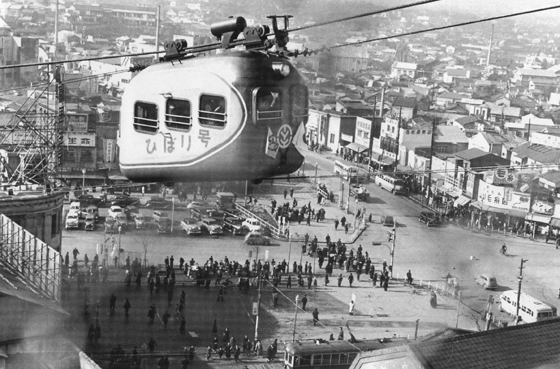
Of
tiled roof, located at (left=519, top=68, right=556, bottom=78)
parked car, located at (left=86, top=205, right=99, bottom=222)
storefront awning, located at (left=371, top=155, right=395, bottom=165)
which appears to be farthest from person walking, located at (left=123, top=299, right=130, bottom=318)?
tiled roof, located at (left=519, top=68, right=556, bottom=78)

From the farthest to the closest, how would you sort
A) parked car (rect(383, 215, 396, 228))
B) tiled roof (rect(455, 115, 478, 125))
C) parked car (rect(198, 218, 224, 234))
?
tiled roof (rect(455, 115, 478, 125))
parked car (rect(383, 215, 396, 228))
parked car (rect(198, 218, 224, 234))

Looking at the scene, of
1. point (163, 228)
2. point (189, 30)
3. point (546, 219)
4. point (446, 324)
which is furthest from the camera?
point (189, 30)

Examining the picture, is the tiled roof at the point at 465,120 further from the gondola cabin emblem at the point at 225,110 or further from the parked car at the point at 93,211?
the gondola cabin emblem at the point at 225,110

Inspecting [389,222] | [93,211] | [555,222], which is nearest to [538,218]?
[555,222]

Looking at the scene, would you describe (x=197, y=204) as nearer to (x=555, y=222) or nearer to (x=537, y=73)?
(x=555, y=222)

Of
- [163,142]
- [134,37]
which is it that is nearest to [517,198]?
[163,142]

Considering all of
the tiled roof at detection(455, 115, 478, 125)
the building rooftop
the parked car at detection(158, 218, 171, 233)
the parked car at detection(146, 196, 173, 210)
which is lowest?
the parked car at detection(158, 218, 171, 233)

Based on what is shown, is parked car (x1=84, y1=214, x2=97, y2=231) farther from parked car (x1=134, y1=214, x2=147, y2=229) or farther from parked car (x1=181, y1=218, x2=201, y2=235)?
parked car (x1=181, y1=218, x2=201, y2=235)

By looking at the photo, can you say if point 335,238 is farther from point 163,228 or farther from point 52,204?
point 52,204
